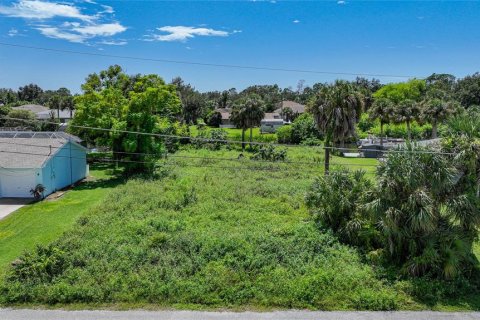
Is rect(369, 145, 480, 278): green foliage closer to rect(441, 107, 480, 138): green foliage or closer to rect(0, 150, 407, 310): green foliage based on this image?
rect(441, 107, 480, 138): green foliage

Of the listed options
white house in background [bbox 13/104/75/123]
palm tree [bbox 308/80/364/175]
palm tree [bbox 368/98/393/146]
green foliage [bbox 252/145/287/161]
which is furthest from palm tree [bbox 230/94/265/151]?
white house in background [bbox 13/104/75/123]

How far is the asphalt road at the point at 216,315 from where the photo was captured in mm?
12484

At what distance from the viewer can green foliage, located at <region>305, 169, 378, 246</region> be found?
55.6 ft

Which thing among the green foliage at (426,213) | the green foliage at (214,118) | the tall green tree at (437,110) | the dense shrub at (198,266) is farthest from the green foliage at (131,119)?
the green foliage at (214,118)

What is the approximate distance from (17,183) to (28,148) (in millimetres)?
3777

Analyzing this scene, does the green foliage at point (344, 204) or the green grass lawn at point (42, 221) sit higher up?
the green foliage at point (344, 204)

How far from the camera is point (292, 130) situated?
54.6 m

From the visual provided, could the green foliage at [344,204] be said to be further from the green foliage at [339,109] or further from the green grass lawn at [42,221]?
the green grass lawn at [42,221]

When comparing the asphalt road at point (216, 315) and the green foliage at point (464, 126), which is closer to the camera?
the asphalt road at point (216, 315)

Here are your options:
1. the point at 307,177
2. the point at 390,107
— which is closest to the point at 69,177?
the point at 307,177

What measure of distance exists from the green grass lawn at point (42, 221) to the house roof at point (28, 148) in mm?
3061

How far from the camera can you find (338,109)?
2647cm

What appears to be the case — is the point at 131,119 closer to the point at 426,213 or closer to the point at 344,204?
the point at 344,204

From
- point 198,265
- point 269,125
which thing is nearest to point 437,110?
point 269,125
